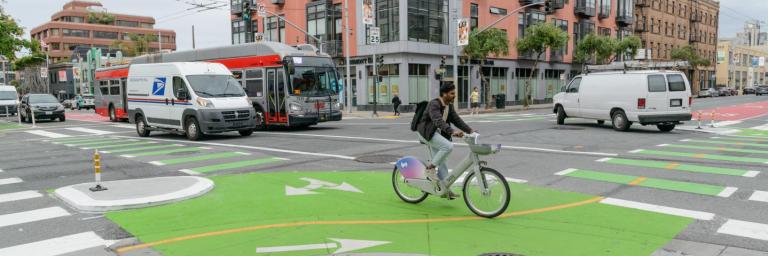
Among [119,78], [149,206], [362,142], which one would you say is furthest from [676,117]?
[119,78]

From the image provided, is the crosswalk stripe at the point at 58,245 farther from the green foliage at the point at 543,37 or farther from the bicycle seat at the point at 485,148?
the green foliage at the point at 543,37

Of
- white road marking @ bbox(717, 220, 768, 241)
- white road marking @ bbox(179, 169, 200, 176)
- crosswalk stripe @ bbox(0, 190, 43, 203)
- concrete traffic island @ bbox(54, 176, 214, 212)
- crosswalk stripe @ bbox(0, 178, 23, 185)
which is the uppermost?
concrete traffic island @ bbox(54, 176, 214, 212)

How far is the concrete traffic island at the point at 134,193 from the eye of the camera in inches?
288

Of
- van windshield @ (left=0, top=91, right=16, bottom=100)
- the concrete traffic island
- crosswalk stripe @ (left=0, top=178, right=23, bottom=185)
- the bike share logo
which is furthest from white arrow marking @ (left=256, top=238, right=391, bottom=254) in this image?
van windshield @ (left=0, top=91, right=16, bottom=100)

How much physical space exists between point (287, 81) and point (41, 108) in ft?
57.3

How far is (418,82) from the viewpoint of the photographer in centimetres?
3959

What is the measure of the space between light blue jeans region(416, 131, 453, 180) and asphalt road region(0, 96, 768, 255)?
99.8 inches

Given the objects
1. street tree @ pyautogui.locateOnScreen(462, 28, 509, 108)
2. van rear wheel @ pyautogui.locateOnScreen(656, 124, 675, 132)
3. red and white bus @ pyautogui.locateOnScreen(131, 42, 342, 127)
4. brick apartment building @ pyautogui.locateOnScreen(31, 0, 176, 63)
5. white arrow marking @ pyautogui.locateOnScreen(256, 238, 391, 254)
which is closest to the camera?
white arrow marking @ pyautogui.locateOnScreen(256, 238, 391, 254)

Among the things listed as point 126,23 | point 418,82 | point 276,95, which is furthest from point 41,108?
point 126,23

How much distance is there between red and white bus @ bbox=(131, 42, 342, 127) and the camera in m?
20.0

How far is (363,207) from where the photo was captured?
24.2 ft

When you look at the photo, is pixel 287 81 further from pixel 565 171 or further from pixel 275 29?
pixel 275 29

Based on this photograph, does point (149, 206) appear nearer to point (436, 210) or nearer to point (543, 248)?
point (436, 210)

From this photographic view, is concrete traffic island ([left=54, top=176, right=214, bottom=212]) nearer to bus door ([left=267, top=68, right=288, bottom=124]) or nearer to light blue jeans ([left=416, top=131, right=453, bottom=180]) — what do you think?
light blue jeans ([left=416, top=131, right=453, bottom=180])
